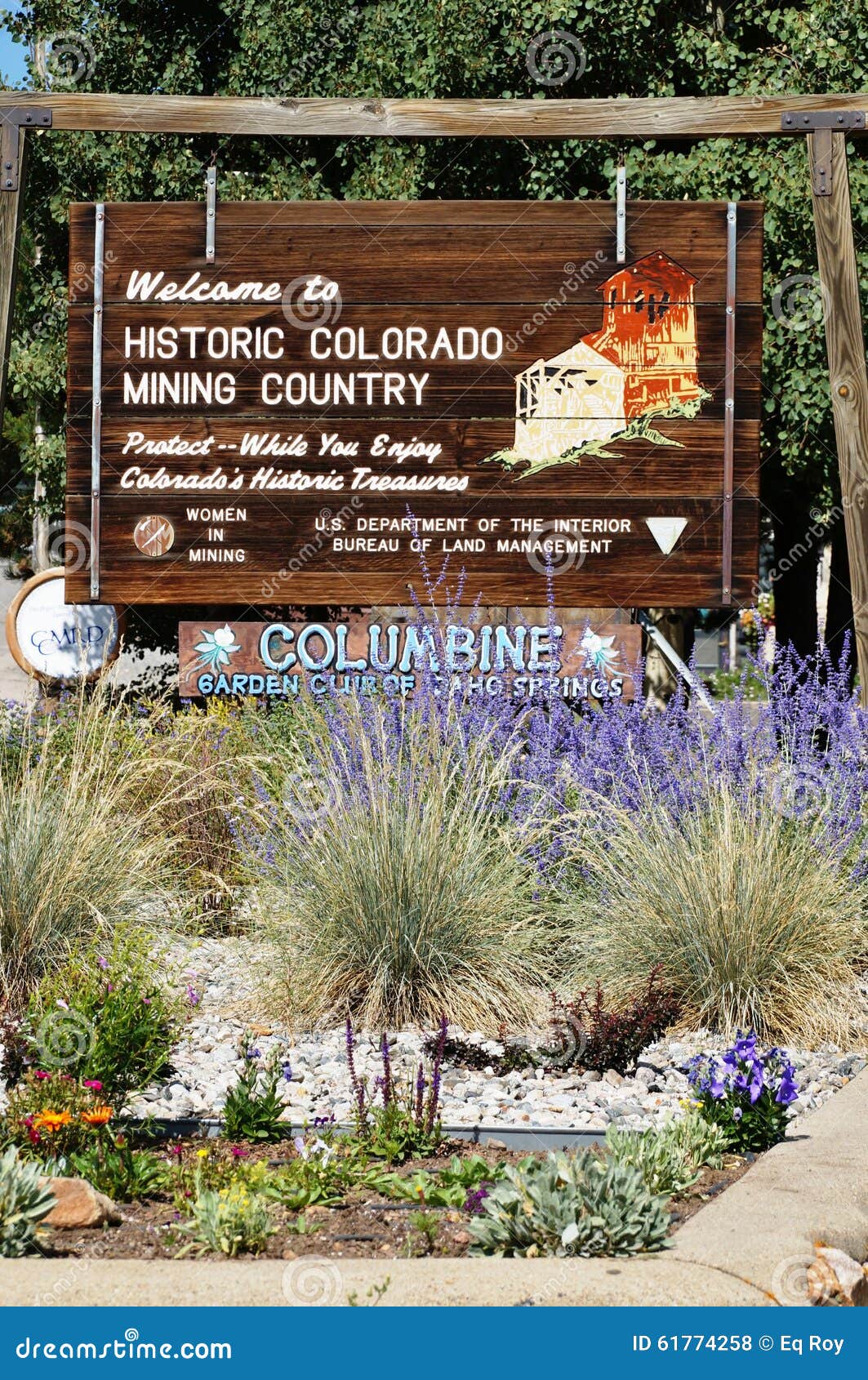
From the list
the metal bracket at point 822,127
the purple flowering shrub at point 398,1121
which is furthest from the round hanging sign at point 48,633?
the purple flowering shrub at point 398,1121

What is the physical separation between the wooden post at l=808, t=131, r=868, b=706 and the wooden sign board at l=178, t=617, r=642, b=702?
1.12m

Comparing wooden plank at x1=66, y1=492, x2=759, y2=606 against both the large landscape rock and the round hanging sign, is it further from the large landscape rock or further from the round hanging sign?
the large landscape rock

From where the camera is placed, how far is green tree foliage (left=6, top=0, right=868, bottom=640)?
37.7 feet

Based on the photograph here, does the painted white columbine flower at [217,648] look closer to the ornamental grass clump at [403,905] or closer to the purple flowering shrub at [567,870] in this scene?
the purple flowering shrub at [567,870]

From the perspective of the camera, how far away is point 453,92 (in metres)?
11.8

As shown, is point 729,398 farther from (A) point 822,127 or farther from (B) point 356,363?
(B) point 356,363

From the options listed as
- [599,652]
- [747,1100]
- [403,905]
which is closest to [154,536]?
[599,652]

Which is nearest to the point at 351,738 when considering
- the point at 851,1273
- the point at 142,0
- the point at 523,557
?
the point at 523,557

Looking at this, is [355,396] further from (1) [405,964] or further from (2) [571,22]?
(2) [571,22]

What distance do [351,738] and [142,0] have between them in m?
9.08

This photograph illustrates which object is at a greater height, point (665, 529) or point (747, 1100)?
point (665, 529)

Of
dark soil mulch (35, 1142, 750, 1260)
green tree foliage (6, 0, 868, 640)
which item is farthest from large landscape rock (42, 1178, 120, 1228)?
green tree foliage (6, 0, 868, 640)

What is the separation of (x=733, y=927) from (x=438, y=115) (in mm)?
4131

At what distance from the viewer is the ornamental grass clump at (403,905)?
17.1ft
